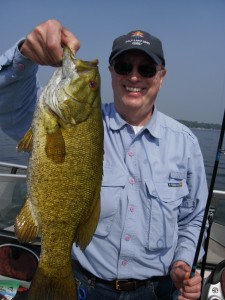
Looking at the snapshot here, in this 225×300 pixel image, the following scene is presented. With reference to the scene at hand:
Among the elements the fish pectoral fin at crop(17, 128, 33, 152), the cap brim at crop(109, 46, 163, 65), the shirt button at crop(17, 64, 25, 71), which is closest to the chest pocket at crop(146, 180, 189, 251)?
the cap brim at crop(109, 46, 163, 65)

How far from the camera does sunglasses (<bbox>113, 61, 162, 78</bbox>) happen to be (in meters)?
3.16

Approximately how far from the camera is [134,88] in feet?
10.4

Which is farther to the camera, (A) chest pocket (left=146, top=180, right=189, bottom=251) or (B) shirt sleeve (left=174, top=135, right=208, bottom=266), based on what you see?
(B) shirt sleeve (left=174, top=135, right=208, bottom=266)

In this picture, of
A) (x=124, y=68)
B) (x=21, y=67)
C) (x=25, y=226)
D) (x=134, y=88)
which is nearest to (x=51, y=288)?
(x=25, y=226)

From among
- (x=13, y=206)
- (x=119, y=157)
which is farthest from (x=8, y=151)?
(x=119, y=157)

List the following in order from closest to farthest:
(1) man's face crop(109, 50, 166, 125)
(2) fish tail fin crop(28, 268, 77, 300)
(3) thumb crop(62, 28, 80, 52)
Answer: (3) thumb crop(62, 28, 80, 52) < (2) fish tail fin crop(28, 268, 77, 300) < (1) man's face crop(109, 50, 166, 125)

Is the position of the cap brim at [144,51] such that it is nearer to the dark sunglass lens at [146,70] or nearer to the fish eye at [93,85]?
the dark sunglass lens at [146,70]

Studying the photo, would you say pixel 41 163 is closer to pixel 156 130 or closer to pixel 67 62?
pixel 67 62

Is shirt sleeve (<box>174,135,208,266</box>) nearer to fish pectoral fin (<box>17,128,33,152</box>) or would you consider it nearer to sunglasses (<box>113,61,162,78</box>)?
sunglasses (<box>113,61,162,78</box>)

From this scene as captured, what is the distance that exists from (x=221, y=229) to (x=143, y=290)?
2248 millimetres

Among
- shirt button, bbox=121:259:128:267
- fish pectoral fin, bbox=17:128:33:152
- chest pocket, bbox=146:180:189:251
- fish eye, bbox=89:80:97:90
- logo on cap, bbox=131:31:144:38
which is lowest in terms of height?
shirt button, bbox=121:259:128:267

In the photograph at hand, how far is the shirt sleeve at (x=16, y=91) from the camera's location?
2.56 meters

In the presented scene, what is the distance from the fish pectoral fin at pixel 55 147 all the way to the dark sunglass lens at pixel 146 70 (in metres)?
1.09

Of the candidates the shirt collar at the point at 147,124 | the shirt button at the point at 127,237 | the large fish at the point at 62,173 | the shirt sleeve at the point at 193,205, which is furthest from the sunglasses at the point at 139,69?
the shirt button at the point at 127,237
